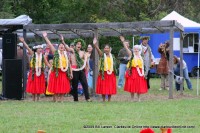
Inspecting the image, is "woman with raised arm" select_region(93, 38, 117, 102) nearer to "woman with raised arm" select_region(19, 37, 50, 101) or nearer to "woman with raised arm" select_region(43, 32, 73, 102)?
"woman with raised arm" select_region(43, 32, 73, 102)

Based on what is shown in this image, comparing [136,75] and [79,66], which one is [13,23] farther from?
[136,75]

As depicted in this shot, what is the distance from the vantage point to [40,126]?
12.1 metres

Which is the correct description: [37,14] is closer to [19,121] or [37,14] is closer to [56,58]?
[56,58]

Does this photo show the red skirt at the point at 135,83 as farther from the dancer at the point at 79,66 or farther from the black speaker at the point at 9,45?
the black speaker at the point at 9,45

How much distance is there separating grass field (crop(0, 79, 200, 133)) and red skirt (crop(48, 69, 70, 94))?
1.03 m

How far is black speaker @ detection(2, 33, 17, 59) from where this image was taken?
62.6 ft

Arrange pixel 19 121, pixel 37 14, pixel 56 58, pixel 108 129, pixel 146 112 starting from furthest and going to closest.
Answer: pixel 37 14 < pixel 56 58 < pixel 146 112 < pixel 19 121 < pixel 108 129

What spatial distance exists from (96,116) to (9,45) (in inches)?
245

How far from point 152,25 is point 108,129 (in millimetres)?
7409

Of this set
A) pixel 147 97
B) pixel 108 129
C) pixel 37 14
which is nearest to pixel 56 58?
pixel 147 97

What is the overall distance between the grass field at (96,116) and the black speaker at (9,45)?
1.98 m

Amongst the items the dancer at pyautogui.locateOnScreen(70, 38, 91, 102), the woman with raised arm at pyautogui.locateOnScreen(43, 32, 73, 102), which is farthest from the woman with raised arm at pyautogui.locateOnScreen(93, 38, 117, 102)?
the woman with raised arm at pyautogui.locateOnScreen(43, 32, 73, 102)

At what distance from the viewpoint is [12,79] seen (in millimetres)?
18984

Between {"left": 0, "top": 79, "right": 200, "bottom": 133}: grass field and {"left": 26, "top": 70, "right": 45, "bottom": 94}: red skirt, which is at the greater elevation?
{"left": 26, "top": 70, "right": 45, "bottom": 94}: red skirt
